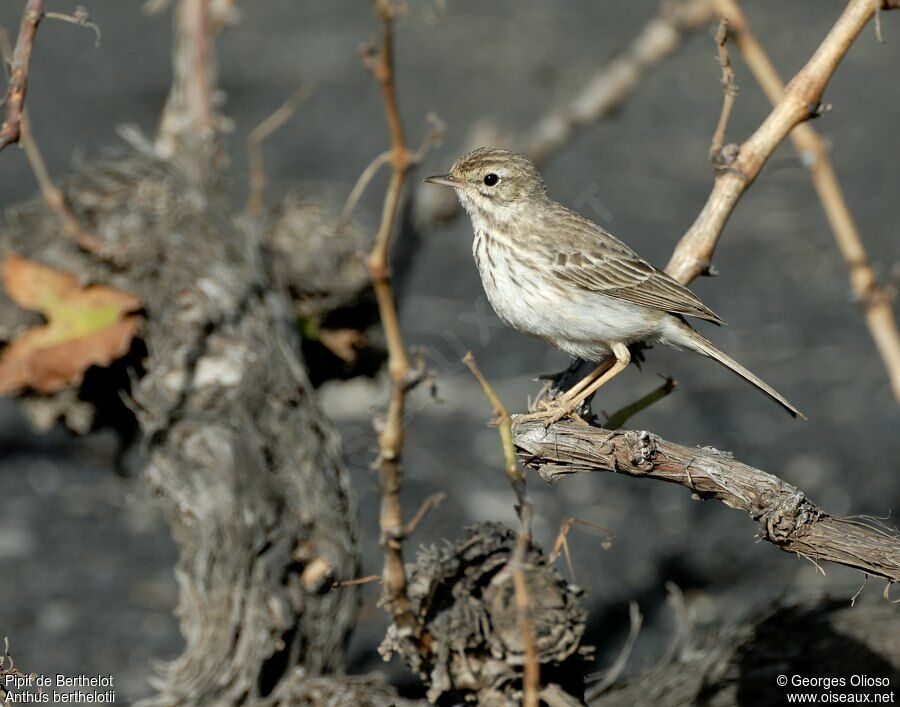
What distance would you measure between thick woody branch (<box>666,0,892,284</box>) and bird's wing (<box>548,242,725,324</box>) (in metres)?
0.46

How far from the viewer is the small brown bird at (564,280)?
4.49 meters

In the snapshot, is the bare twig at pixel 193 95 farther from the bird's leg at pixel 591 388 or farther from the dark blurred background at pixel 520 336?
the bird's leg at pixel 591 388

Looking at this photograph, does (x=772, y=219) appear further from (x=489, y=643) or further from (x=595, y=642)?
(x=489, y=643)

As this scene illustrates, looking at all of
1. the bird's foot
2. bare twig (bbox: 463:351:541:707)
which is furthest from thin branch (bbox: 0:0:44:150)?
the bird's foot

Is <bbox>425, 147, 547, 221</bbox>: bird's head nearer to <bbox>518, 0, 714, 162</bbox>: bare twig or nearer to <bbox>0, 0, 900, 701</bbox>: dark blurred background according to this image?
<bbox>0, 0, 900, 701</bbox>: dark blurred background


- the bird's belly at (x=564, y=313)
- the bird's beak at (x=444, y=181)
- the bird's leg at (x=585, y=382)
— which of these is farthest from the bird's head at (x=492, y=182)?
the bird's leg at (x=585, y=382)

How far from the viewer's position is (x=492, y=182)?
495 centimetres

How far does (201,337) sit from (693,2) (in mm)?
3774

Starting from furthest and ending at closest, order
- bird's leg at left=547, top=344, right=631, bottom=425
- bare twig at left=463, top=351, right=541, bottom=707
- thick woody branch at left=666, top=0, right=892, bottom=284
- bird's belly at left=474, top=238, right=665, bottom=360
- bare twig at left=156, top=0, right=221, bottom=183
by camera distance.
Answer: bare twig at left=156, top=0, right=221, bottom=183, bird's belly at left=474, top=238, right=665, bottom=360, bird's leg at left=547, top=344, right=631, bottom=425, thick woody branch at left=666, top=0, right=892, bottom=284, bare twig at left=463, top=351, right=541, bottom=707

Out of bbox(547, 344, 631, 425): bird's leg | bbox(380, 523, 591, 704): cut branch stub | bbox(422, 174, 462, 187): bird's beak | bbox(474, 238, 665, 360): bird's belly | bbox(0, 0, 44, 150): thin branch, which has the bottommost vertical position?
bbox(380, 523, 591, 704): cut branch stub

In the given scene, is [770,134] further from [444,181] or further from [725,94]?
[444,181]

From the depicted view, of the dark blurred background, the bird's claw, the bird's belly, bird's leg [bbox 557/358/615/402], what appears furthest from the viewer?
the dark blurred background

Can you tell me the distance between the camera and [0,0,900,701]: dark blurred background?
20.6 feet

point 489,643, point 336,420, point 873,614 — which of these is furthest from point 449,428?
point 489,643
